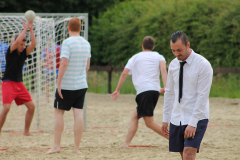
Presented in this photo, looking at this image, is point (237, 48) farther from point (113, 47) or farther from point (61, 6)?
point (61, 6)

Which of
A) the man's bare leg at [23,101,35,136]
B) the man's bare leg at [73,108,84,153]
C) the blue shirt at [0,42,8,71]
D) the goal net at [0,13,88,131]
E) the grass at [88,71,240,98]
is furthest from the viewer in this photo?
the grass at [88,71,240,98]

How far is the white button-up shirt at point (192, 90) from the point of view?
2840 mm

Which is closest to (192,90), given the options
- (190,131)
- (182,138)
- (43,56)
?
(190,131)

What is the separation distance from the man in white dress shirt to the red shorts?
3.24 meters

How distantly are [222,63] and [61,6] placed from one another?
12.1 meters

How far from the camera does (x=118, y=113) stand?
8.47 meters

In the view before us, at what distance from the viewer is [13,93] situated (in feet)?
17.6

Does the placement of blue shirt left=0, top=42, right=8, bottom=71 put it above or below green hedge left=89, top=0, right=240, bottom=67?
below

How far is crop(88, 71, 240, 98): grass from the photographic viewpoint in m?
10.8

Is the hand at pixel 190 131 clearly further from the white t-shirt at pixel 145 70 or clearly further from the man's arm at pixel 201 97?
the white t-shirt at pixel 145 70

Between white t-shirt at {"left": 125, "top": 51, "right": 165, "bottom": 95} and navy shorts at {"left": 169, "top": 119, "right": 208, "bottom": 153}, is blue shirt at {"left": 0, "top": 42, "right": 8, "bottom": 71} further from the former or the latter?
navy shorts at {"left": 169, "top": 119, "right": 208, "bottom": 153}

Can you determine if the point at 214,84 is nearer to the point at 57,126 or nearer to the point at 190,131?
the point at 57,126

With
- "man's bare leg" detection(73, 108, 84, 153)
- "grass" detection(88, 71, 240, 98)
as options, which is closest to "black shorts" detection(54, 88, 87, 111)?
"man's bare leg" detection(73, 108, 84, 153)

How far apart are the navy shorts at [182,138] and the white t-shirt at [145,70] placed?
173 cm
